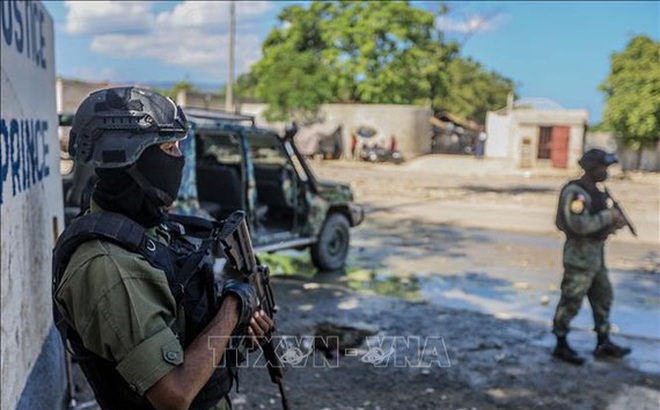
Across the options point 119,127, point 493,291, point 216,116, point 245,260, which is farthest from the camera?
point 493,291

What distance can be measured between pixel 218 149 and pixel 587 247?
13.3 ft

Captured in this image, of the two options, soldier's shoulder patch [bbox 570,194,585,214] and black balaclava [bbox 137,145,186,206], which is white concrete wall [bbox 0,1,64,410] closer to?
black balaclava [bbox 137,145,186,206]

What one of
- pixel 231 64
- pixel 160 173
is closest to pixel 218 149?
pixel 160 173

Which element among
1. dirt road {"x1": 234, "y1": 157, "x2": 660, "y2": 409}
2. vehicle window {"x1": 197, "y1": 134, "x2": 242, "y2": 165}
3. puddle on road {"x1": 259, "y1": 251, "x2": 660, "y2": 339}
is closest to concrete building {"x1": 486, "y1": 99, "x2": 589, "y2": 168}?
dirt road {"x1": 234, "y1": 157, "x2": 660, "y2": 409}

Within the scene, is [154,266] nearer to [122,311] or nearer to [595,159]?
[122,311]

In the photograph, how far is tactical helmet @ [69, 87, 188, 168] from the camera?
161 cm

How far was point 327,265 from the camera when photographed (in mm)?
7531

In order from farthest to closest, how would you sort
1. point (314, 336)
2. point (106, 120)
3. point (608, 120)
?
point (608, 120) < point (314, 336) < point (106, 120)

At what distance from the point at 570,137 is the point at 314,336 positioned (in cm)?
2279

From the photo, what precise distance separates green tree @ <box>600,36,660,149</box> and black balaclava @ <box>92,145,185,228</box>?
24772mm

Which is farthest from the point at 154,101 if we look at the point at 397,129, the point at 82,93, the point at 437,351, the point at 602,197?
the point at 82,93

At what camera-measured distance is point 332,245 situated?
302 inches

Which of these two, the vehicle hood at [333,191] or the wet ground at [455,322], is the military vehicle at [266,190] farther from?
the wet ground at [455,322]

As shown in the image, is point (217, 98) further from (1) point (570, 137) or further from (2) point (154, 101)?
(2) point (154, 101)
